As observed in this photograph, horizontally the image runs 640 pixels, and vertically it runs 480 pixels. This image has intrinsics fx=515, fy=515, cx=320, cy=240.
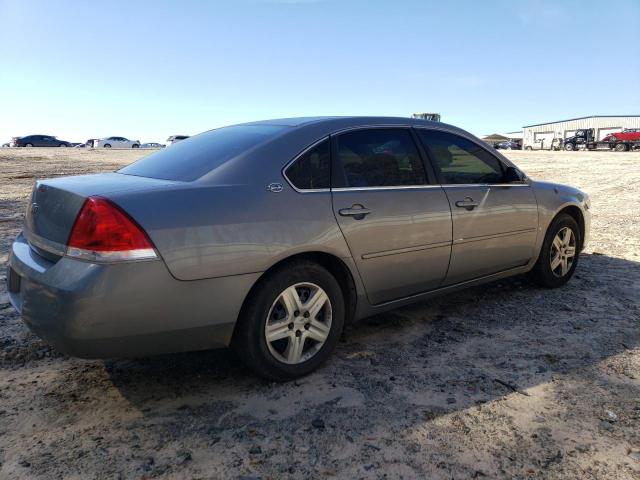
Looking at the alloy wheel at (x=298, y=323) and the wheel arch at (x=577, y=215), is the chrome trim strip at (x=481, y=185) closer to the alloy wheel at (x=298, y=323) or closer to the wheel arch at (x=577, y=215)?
the wheel arch at (x=577, y=215)

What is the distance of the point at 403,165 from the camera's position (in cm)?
361

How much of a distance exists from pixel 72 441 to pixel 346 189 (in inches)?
78.4

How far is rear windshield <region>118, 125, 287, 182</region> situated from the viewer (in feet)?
9.83

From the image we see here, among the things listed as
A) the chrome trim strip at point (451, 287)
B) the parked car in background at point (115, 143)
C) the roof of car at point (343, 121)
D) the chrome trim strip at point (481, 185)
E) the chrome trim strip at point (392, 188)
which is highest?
the parked car in background at point (115, 143)

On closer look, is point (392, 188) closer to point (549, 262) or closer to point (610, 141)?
point (549, 262)

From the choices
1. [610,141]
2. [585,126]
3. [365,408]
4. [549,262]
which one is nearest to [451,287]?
[549,262]

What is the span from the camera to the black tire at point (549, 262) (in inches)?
183

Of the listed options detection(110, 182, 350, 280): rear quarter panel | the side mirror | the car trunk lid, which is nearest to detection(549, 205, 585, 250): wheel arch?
the side mirror

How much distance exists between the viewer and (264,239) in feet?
9.03

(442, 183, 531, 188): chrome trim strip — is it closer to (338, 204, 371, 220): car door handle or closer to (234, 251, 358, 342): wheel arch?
(338, 204, 371, 220): car door handle

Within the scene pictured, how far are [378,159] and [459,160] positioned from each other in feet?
2.89

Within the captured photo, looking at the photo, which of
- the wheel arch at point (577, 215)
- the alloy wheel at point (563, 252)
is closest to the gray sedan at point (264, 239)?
the alloy wheel at point (563, 252)

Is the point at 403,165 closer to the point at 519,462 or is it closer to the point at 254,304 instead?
the point at 254,304

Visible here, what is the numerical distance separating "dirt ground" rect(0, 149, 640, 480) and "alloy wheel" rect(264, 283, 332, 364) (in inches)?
7.5
